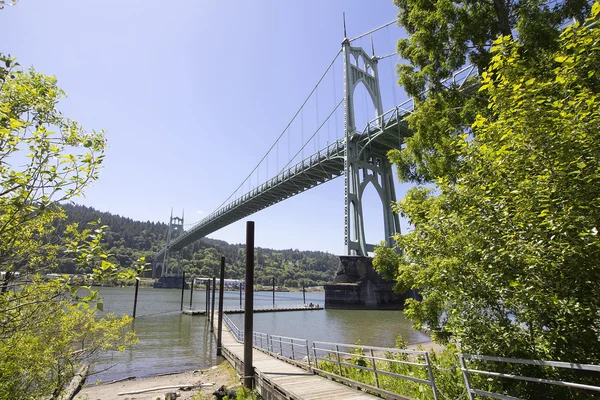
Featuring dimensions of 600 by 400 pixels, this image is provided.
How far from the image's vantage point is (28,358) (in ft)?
17.1

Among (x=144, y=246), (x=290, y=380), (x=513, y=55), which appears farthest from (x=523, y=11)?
(x=144, y=246)

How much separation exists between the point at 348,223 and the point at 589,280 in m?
32.7

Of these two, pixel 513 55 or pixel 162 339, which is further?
pixel 162 339

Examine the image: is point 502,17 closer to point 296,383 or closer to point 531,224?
point 531,224

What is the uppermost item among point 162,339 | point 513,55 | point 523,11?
point 523,11

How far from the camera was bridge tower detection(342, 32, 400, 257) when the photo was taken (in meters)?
35.9

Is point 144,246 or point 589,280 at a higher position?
point 144,246

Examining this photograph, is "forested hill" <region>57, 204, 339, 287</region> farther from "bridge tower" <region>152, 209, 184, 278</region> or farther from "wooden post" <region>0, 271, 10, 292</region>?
"wooden post" <region>0, 271, 10, 292</region>

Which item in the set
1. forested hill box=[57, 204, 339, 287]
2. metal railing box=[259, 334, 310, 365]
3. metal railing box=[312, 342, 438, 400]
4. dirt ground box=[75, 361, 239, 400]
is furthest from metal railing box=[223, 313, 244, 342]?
forested hill box=[57, 204, 339, 287]

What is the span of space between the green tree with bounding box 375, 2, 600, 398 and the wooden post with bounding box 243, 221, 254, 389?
18.9 ft

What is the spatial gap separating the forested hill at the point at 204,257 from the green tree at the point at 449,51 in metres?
127

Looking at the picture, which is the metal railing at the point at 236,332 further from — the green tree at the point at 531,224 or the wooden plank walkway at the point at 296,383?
the green tree at the point at 531,224

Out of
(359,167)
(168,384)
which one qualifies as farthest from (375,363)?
(359,167)

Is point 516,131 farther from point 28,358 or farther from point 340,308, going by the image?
point 340,308
